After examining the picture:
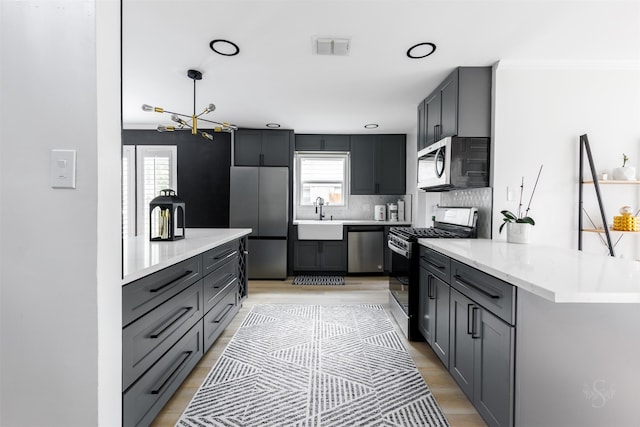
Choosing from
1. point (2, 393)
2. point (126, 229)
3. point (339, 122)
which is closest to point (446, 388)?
point (2, 393)

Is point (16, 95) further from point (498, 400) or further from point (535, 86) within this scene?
point (535, 86)

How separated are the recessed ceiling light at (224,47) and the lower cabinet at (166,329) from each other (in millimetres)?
1541

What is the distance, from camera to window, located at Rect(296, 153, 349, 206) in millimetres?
5555

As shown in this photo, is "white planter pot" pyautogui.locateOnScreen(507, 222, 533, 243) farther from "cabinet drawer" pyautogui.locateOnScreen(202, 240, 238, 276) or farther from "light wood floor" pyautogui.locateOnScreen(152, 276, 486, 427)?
"cabinet drawer" pyautogui.locateOnScreen(202, 240, 238, 276)

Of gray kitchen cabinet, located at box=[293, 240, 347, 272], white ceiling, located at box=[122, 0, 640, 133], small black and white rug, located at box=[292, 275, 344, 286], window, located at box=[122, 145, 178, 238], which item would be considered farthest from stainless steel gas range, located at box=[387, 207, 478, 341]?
window, located at box=[122, 145, 178, 238]

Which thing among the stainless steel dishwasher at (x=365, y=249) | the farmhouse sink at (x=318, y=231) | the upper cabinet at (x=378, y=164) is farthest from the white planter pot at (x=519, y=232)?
the upper cabinet at (x=378, y=164)

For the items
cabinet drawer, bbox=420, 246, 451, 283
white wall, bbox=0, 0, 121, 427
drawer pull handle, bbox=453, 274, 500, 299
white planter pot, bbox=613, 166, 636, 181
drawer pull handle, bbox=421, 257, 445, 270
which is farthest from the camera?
white planter pot, bbox=613, 166, 636, 181

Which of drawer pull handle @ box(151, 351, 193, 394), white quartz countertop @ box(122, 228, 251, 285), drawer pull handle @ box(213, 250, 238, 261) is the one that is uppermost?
white quartz countertop @ box(122, 228, 251, 285)

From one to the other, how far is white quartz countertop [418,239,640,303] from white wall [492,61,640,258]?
767mm

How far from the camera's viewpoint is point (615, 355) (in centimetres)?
118

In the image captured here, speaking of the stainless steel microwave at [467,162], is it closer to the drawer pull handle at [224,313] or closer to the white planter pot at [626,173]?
the white planter pot at [626,173]

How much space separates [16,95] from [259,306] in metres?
2.94

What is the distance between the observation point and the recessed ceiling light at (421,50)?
7.61ft

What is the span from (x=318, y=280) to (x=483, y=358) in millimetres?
3363
